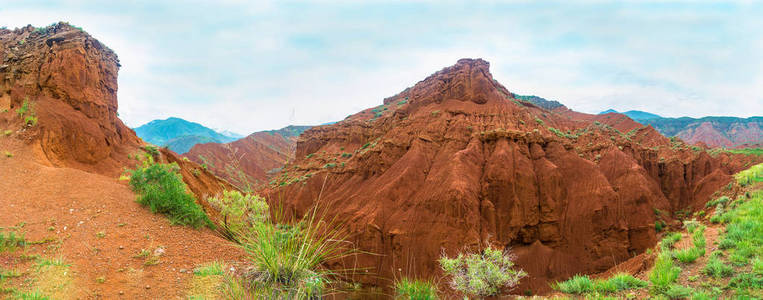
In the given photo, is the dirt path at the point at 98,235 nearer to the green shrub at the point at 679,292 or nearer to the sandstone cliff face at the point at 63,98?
the sandstone cliff face at the point at 63,98

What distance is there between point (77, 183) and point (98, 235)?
3694mm

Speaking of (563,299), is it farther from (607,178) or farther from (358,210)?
(607,178)

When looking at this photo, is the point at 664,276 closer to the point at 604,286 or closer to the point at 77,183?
the point at 604,286

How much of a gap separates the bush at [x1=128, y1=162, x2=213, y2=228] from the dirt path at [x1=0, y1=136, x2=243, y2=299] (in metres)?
0.29

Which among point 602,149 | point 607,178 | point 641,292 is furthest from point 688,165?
point 641,292

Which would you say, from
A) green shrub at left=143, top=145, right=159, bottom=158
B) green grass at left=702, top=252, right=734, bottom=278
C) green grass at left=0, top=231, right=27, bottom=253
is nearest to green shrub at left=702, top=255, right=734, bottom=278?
green grass at left=702, top=252, right=734, bottom=278

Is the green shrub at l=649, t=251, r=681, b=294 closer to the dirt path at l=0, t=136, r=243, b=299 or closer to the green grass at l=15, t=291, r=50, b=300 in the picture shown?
the dirt path at l=0, t=136, r=243, b=299

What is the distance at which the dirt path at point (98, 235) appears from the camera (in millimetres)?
6430

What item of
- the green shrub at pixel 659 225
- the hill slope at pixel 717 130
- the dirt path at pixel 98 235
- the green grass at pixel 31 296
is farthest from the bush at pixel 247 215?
the hill slope at pixel 717 130

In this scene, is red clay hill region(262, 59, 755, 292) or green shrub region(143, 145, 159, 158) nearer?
green shrub region(143, 145, 159, 158)

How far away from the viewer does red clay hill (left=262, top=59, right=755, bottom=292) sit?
71.8ft

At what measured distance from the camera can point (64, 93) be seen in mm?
15586

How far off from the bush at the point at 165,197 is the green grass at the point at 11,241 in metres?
2.72

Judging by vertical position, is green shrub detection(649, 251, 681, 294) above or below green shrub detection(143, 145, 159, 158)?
below
